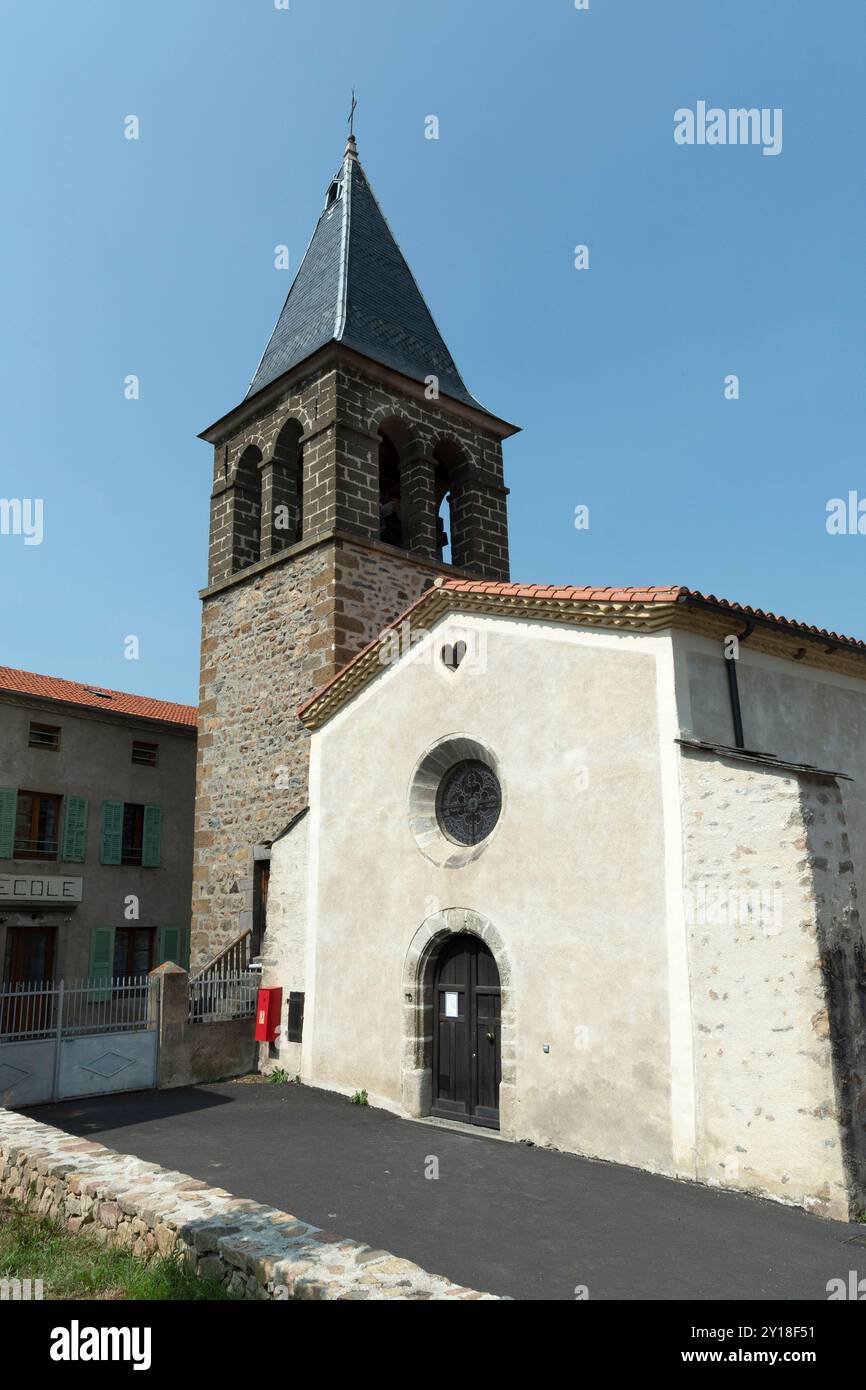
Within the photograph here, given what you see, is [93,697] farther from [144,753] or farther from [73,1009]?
[73,1009]

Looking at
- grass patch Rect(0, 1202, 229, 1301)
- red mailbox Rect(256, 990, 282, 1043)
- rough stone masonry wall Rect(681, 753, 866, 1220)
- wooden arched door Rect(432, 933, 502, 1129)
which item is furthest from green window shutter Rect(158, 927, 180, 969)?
rough stone masonry wall Rect(681, 753, 866, 1220)

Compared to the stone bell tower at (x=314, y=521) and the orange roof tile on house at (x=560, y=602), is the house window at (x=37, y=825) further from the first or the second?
the orange roof tile on house at (x=560, y=602)

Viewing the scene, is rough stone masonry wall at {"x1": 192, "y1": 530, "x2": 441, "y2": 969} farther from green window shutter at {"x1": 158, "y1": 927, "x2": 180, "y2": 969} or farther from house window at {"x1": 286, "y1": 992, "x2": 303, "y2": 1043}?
green window shutter at {"x1": 158, "y1": 927, "x2": 180, "y2": 969}

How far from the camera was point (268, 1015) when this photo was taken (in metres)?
13.1

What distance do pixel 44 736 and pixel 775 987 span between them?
17.0 meters

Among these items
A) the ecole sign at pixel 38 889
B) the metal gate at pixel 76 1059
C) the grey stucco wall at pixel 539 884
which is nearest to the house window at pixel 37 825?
the ecole sign at pixel 38 889

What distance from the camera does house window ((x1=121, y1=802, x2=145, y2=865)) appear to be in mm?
20891

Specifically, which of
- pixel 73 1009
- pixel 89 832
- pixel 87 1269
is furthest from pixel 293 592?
pixel 87 1269

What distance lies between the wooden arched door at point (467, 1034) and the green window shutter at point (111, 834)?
1191 centimetres

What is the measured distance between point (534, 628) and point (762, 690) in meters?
2.53

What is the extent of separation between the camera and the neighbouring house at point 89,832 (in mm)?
18891

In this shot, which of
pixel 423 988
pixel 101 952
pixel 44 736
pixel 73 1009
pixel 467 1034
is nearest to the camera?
pixel 467 1034

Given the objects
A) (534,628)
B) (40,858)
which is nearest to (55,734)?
(40,858)
